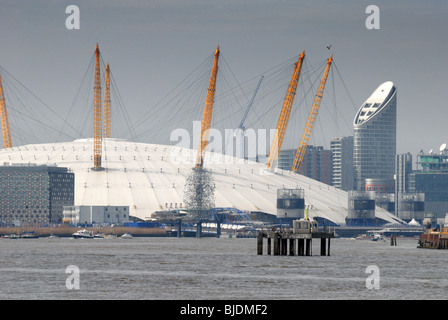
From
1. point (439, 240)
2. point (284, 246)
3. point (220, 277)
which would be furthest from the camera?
point (439, 240)

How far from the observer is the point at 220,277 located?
349 feet

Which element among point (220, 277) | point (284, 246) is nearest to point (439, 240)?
point (284, 246)

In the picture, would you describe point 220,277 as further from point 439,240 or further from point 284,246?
point 439,240

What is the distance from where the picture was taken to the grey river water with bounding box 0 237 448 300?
89.7 m

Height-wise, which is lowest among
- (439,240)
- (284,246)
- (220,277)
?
(220,277)

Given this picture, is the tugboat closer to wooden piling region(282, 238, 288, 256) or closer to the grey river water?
the grey river water

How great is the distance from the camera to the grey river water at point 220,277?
89694mm

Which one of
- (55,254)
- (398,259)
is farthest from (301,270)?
(55,254)

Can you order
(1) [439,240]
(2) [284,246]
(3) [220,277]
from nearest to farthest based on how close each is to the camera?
(3) [220,277], (2) [284,246], (1) [439,240]

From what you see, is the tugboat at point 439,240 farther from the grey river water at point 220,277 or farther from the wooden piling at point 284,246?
the wooden piling at point 284,246

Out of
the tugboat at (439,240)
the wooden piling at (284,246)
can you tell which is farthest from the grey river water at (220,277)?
the tugboat at (439,240)

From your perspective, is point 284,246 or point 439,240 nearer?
point 284,246
